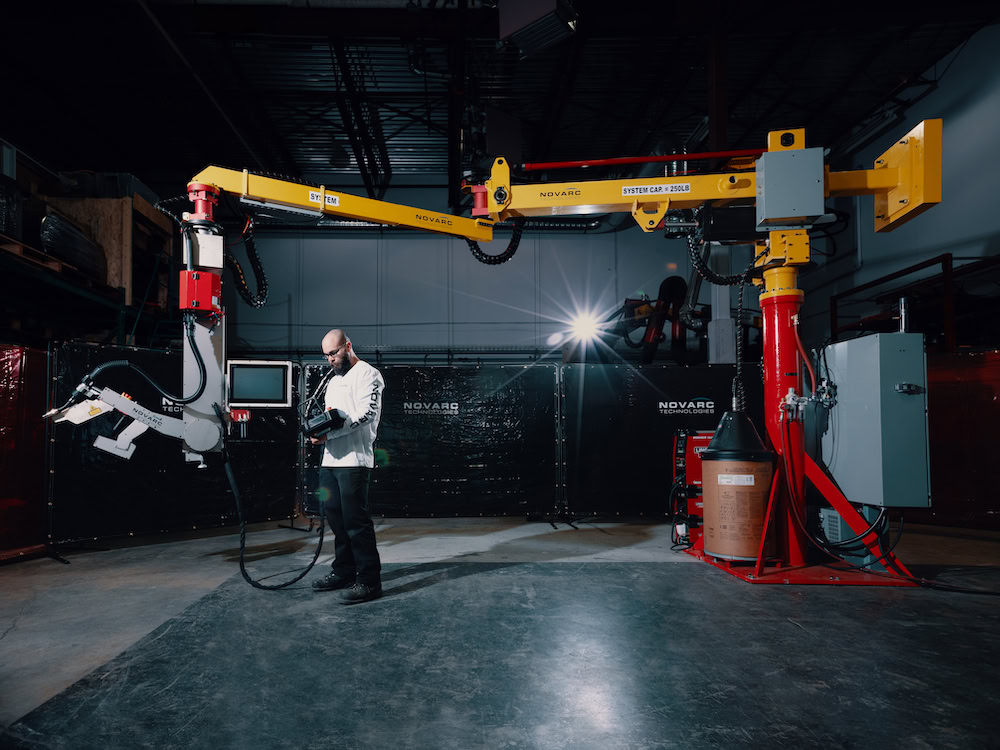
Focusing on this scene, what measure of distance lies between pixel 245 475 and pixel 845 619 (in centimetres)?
626

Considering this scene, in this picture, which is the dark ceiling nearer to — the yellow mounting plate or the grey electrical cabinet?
the yellow mounting plate

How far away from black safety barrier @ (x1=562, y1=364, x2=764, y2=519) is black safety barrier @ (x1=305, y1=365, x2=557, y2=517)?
0.34 metres

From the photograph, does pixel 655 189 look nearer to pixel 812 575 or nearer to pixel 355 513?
pixel 812 575

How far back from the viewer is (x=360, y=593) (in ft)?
12.5

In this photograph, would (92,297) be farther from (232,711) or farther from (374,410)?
(232,711)

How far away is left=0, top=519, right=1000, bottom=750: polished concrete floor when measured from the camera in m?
2.20

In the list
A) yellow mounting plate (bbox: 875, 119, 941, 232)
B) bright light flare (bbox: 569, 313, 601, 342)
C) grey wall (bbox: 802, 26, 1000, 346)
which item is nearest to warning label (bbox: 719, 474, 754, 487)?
yellow mounting plate (bbox: 875, 119, 941, 232)

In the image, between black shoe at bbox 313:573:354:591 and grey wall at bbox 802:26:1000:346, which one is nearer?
black shoe at bbox 313:573:354:591

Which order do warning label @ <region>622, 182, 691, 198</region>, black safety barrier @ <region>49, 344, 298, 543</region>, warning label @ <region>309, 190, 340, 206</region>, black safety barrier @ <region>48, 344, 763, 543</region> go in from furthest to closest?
1. black safety barrier @ <region>48, 344, 763, 543</region>
2. black safety barrier @ <region>49, 344, 298, 543</region>
3. warning label @ <region>622, 182, 691, 198</region>
4. warning label @ <region>309, 190, 340, 206</region>

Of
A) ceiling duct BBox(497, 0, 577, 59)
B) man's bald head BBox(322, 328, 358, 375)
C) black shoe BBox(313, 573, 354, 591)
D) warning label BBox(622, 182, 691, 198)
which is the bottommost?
black shoe BBox(313, 573, 354, 591)

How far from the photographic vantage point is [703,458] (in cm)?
481

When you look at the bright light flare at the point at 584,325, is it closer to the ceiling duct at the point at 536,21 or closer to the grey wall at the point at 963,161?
the grey wall at the point at 963,161

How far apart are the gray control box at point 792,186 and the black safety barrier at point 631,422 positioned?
2878 mm

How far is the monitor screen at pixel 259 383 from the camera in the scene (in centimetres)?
585
